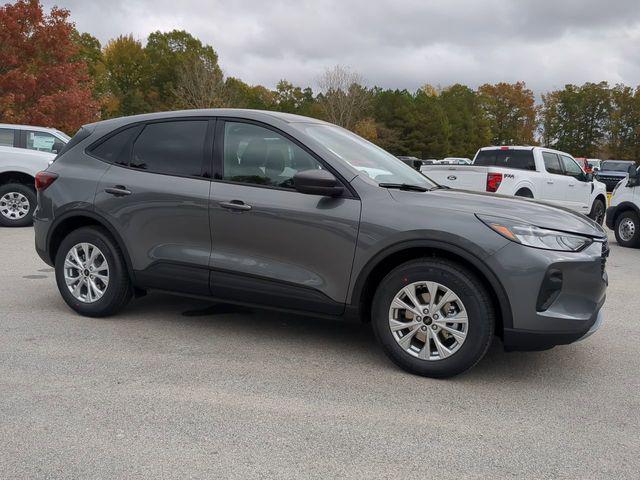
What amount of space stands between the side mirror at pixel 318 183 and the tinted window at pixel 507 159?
1030cm

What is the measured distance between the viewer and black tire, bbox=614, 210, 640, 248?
37.8 feet

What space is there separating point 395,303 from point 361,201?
702mm

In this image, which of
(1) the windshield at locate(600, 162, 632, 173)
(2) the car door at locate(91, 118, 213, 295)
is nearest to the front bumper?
(2) the car door at locate(91, 118, 213, 295)

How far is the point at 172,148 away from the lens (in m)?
5.02

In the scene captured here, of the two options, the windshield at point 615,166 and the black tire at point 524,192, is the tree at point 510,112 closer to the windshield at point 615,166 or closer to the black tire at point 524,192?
the windshield at point 615,166

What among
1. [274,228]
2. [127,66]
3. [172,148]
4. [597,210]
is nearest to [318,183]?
[274,228]

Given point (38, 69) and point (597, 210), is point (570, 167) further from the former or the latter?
point (38, 69)

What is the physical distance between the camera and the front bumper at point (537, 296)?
3.81 m

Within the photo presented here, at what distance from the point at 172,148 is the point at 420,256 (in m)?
2.14

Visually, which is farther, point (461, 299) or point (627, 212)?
point (627, 212)

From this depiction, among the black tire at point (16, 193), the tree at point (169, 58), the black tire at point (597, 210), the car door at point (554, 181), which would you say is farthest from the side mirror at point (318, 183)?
the tree at point (169, 58)

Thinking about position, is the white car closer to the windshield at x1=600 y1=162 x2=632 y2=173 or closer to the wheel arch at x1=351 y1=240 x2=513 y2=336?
the wheel arch at x1=351 y1=240 x2=513 y2=336

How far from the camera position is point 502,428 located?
343 centimetres

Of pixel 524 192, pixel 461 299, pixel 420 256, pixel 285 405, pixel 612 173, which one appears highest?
pixel 612 173
